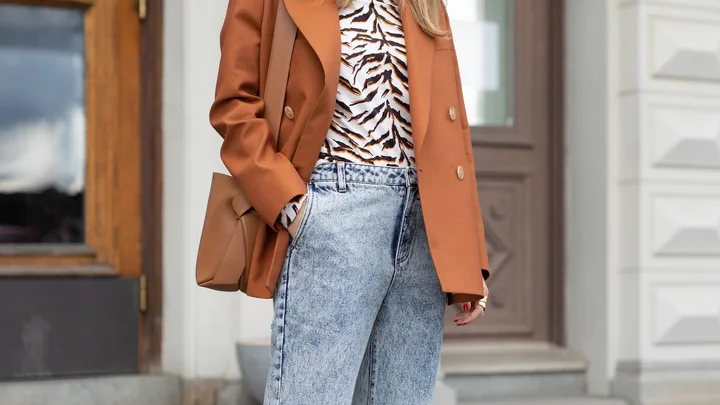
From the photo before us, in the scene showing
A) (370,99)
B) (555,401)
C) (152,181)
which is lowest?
(555,401)

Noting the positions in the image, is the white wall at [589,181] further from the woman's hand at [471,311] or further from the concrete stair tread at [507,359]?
the woman's hand at [471,311]

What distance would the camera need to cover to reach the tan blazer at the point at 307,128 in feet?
5.81

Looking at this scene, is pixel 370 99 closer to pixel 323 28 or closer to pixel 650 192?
pixel 323 28

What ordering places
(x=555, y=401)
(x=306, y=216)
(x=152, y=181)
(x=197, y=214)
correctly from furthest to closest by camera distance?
(x=555, y=401), (x=152, y=181), (x=197, y=214), (x=306, y=216)

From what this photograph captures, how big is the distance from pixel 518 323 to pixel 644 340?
0.55 metres

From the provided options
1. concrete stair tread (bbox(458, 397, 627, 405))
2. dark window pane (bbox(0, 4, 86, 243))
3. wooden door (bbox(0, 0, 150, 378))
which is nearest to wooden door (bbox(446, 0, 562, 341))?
concrete stair tread (bbox(458, 397, 627, 405))

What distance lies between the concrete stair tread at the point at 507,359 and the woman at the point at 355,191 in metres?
2.29

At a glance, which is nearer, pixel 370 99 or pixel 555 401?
pixel 370 99

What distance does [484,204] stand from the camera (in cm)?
438

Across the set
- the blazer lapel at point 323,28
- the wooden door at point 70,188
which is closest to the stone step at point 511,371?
the wooden door at point 70,188

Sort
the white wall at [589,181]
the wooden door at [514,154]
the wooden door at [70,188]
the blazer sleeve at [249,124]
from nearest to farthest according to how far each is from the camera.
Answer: the blazer sleeve at [249,124]
the wooden door at [70,188]
the white wall at [589,181]
the wooden door at [514,154]

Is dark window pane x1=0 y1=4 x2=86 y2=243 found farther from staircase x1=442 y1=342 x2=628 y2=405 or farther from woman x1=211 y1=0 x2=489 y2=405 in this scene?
woman x1=211 y1=0 x2=489 y2=405

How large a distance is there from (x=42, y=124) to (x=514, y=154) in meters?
2.00

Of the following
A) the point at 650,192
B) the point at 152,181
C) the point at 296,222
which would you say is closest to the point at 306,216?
the point at 296,222
